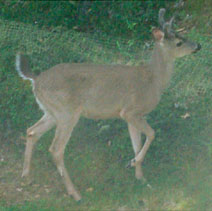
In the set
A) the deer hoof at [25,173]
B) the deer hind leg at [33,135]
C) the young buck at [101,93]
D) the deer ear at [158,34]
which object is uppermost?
the deer ear at [158,34]

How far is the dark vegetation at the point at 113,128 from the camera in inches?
251

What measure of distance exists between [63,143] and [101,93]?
0.83 metres

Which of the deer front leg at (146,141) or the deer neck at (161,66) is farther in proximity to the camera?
the deer neck at (161,66)

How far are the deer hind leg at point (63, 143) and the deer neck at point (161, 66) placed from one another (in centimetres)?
132

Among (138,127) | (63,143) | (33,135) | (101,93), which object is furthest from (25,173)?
(138,127)

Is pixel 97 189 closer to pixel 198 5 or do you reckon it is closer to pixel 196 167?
pixel 196 167

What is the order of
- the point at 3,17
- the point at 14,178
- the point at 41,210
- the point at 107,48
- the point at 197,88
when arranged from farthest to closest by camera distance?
the point at 3,17
the point at 107,48
the point at 197,88
the point at 14,178
the point at 41,210

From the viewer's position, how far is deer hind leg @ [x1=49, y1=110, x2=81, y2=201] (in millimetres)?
6477

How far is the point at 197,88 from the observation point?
316 inches

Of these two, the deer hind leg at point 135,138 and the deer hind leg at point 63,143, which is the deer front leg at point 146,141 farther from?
the deer hind leg at point 63,143

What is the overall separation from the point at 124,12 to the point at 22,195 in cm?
541

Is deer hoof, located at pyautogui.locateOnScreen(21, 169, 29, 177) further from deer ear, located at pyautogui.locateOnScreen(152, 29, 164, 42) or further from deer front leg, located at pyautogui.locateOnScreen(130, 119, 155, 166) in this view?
deer ear, located at pyautogui.locateOnScreen(152, 29, 164, 42)

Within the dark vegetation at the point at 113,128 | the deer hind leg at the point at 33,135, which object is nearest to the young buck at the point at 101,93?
the deer hind leg at the point at 33,135

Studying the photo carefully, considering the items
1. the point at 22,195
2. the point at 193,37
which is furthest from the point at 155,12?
the point at 22,195
